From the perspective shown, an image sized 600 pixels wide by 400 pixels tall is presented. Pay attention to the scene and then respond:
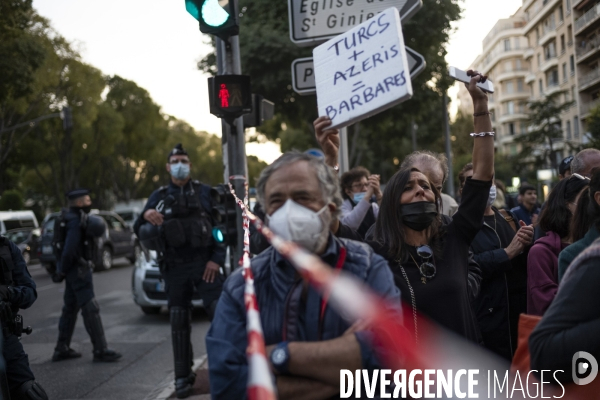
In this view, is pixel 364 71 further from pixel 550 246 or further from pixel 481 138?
pixel 550 246

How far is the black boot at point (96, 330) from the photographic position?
7898mm

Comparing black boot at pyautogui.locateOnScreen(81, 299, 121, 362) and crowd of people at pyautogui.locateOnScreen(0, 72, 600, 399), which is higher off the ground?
crowd of people at pyautogui.locateOnScreen(0, 72, 600, 399)

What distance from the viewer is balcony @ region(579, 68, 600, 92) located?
45.3 m

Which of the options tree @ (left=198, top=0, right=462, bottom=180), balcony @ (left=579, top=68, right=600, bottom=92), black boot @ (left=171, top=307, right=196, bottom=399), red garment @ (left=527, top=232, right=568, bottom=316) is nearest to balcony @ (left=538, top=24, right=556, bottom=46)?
balcony @ (left=579, top=68, right=600, bottom=92)

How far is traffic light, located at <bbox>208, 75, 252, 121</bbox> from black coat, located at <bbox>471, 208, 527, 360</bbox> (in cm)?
279

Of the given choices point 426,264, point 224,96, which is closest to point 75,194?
point 224,96

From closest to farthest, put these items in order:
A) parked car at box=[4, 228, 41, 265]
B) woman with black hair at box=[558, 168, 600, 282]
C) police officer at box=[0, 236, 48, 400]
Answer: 1. woman with black hair at box=[558, 168, 600, 282]
2. police officer at box=[0, 236, 48, 400]
3. parked car at box=[4, 228, 41, 265]

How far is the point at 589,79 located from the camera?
4738 centimetres

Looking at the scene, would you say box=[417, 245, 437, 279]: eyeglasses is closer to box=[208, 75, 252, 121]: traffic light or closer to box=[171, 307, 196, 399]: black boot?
box=[171, 307, 196, 399]: black boot

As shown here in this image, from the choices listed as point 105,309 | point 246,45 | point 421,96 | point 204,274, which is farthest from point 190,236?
point 421,96

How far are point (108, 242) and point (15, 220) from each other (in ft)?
25.3

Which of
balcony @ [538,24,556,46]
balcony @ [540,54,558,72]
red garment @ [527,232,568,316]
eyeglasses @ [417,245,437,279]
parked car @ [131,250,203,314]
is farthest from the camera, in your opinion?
balcony @ [540,54,558,72]

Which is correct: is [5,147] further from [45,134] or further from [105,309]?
[105,309]

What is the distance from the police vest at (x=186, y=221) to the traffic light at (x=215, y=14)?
1.41 meters
